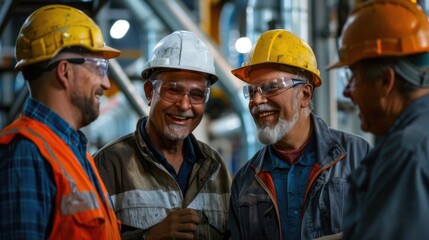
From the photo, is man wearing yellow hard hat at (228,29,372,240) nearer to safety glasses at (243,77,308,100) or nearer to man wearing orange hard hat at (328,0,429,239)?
safety glasses at (243,77,308,100)

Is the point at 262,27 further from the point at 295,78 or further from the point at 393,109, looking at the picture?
the point at 393,109

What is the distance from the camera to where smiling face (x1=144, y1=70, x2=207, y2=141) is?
11.6 feet

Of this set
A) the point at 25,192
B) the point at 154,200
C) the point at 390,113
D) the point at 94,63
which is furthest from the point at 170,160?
the point at 390,113

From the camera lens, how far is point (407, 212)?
2.07 metres

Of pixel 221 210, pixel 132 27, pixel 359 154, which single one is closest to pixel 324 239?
pixel 359 154

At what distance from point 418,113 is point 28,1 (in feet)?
12.7

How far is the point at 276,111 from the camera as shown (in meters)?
3.46

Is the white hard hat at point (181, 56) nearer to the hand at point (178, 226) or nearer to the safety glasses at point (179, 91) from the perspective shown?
the safety glasses at point (179, 91)

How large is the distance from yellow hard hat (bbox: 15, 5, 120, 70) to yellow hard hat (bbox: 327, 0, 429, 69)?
2.93 feet

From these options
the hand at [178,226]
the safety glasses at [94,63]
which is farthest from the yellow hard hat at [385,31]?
the hand at [178,226]

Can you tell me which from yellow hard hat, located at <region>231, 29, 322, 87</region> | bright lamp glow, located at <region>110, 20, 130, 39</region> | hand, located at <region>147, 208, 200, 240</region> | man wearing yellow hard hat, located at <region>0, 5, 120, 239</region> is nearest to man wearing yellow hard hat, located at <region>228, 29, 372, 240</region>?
yellow hard hat, located at <region>231, 29, 322, 87</region>

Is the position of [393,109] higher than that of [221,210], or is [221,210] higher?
[393,109]

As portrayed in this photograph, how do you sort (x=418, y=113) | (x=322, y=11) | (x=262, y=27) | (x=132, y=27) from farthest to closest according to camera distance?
(x=132, y=27) < (x=262, y=27) < (x=322, y=11) < (x=418, y=113)

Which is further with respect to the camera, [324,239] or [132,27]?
[132,27]
